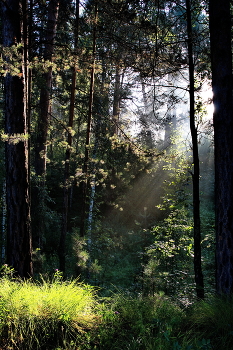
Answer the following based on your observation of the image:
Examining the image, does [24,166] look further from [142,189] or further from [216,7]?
[142,189]

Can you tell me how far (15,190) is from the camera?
15.5 feet

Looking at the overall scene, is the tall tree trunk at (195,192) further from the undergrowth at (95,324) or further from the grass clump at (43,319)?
the grass clump at (43,319)

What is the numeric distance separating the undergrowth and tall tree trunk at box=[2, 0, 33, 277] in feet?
5.18

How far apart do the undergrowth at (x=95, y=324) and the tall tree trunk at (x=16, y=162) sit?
158 cm

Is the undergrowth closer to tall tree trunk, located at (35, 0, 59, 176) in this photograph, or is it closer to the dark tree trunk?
the dark tree trunk

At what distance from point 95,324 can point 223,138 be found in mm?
3663

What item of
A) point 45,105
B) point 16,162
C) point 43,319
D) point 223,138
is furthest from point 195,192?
point 45,105

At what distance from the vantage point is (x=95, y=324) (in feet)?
9.69

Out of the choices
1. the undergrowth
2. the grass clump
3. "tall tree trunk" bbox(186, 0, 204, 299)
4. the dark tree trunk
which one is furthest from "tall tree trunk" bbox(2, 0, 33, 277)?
the dark tree trunk

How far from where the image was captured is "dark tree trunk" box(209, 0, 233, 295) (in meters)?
4.46

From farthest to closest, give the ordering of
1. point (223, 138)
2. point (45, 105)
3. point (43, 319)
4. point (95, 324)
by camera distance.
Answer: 1. point (45, 105)
2. point (223, 138)
3. point (95, 324)
4. point (43, 319)

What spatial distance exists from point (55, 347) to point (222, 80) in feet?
15.8

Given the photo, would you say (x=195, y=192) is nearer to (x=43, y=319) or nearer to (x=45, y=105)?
(x=43, y=319)

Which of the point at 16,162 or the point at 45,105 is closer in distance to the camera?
the point at 16,162
